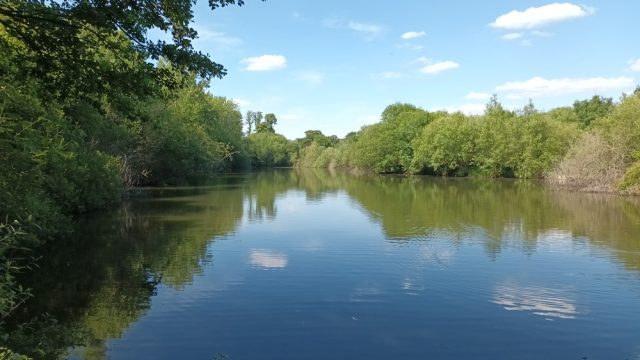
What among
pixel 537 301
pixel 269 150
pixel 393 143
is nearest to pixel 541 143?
pixel 393 143

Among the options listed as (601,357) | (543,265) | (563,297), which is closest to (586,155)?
(543,265)

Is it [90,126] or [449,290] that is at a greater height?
[90,126]

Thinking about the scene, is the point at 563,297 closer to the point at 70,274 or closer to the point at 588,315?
the point at 588,315

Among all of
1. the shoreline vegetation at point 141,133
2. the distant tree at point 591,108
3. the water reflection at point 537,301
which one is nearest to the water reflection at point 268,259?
the shoreline vegetation at point 141,133

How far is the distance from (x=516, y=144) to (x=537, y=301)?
6078 centimetres

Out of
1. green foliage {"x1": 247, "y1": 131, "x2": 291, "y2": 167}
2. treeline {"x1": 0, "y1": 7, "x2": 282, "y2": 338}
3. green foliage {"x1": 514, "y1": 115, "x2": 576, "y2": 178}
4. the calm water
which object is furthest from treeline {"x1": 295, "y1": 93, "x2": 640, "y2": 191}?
treeline {"x1": 0, "y1": 7, "x2": 282, "y2": 338}

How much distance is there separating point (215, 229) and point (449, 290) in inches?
493

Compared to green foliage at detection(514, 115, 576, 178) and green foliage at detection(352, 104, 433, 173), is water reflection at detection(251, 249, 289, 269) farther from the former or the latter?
green foliage at detection(352, 104, 433, 173)

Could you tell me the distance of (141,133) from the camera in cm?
4244

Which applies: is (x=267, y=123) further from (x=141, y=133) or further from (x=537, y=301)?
(x=537, y=301)

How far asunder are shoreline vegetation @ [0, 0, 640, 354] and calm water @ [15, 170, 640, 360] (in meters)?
1.81

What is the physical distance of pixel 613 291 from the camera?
13117 millimetres

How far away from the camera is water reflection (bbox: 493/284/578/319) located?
11541 mm

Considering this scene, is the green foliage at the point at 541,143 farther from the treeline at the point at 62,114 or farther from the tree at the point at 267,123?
the tree at the point at 267,123
